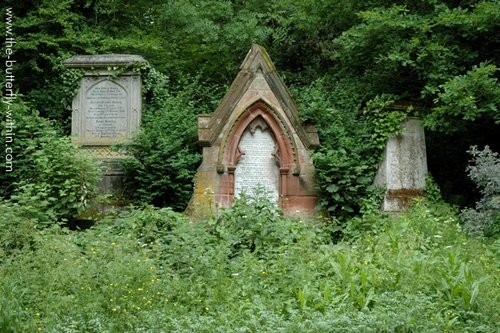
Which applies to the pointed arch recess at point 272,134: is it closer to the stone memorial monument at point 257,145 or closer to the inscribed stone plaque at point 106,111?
the stone memorial monument at point 257,145

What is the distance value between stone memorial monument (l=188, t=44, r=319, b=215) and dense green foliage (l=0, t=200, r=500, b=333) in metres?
1.57

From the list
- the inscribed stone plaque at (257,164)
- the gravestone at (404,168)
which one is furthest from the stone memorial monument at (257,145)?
the gravestone at (404,168)

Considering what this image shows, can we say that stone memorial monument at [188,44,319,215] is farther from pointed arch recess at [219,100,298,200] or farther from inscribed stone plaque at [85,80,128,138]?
inscribed stone plaque at [85,80,128,138]

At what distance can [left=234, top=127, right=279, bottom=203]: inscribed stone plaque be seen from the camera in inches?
425

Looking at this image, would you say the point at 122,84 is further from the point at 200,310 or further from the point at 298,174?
the point at 200,310

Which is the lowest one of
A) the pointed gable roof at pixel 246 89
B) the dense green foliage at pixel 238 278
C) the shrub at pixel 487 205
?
the dense green foliage at pixel 238 278

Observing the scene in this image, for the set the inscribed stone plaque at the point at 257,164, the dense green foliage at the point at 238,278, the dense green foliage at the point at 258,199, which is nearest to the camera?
the dense green foliage at the point at 238,278

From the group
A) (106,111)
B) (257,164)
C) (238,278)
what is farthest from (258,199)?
(106,111)

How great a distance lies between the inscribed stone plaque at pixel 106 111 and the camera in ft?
40.1

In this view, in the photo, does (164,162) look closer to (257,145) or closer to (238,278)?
(257,145)

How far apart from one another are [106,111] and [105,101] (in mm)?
207

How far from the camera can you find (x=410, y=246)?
7.82 meters

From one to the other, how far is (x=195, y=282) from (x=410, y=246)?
2.79 meters

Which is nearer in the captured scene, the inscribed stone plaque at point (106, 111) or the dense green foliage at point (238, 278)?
the dense green foliage at point (238, 278)
